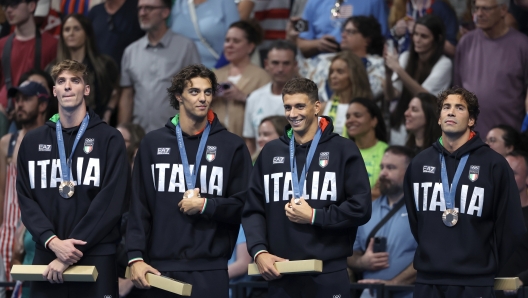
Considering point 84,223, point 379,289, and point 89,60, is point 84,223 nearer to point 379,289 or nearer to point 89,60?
point 379,289

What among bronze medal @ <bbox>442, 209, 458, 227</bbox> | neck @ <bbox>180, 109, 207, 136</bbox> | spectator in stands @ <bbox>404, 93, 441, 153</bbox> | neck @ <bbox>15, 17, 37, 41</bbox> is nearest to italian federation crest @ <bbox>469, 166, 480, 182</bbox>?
bronze medal @ <bbox>442, 209, 458, 227</bbox>

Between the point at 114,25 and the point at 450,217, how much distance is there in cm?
589

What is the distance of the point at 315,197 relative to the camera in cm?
658

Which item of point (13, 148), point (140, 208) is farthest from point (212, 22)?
point (140, 208)

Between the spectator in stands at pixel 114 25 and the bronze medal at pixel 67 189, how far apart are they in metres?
4.62

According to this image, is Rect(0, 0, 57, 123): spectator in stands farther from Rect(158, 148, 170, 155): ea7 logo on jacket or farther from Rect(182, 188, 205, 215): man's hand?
Rect(182, 188, 205, 215): man's hand

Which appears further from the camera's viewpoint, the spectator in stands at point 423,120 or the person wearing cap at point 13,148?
the person wearing cap at point 13,148

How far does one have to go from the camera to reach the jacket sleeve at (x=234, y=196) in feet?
21.8

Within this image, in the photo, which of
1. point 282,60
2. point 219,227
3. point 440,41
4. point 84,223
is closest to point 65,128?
point 84,223

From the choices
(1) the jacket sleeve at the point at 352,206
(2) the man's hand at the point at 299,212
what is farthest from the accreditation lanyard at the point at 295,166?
(1) the jacket sleeve at the point at 352,206

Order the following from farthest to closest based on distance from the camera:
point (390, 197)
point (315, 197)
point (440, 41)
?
point (440, 41)
point (390, 197)
point (315, 197)

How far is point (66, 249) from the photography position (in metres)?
6.58

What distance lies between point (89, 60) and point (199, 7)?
1.47 m

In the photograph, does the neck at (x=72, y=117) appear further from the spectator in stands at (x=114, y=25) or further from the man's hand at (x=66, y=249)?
the spectator in stands at (x=114, y=25)
